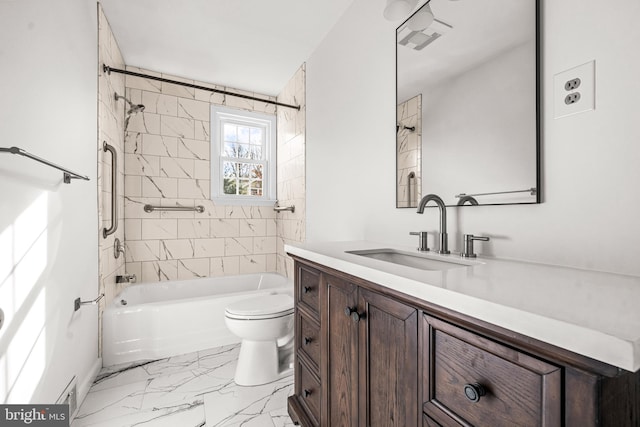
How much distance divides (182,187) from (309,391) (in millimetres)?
2546

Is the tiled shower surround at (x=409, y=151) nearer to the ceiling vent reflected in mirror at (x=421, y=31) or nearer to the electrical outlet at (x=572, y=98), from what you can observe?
the ceiling vent reflected in mirror at (x=421, y=31)

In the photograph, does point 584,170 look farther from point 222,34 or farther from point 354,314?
point 222,34

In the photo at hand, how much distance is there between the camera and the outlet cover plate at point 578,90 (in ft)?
2.81

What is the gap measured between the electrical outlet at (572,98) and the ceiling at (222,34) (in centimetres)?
165

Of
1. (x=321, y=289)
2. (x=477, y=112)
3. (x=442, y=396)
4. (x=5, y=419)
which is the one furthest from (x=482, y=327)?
(x=5, y=419)

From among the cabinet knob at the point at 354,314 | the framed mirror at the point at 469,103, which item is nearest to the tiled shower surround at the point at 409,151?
the framed mirror at the point at 469,103

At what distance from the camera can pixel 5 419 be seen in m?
1.07

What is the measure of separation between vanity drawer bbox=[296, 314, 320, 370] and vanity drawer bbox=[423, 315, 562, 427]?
65cm

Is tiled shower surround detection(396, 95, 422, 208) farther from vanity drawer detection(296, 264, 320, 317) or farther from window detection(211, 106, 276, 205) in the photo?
window detection(211, 106, 276, 205)

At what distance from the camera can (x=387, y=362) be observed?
0.88m

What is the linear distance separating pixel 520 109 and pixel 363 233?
3.57 feet

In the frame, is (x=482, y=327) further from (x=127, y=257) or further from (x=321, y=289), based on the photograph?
(x=127, y=257)

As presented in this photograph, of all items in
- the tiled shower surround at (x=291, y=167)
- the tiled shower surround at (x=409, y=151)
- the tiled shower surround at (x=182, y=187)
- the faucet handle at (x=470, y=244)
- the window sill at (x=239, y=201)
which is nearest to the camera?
the faucet handle at (x=470, y=244)

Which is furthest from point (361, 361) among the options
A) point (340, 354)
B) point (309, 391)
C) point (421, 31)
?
point (421, 31)
